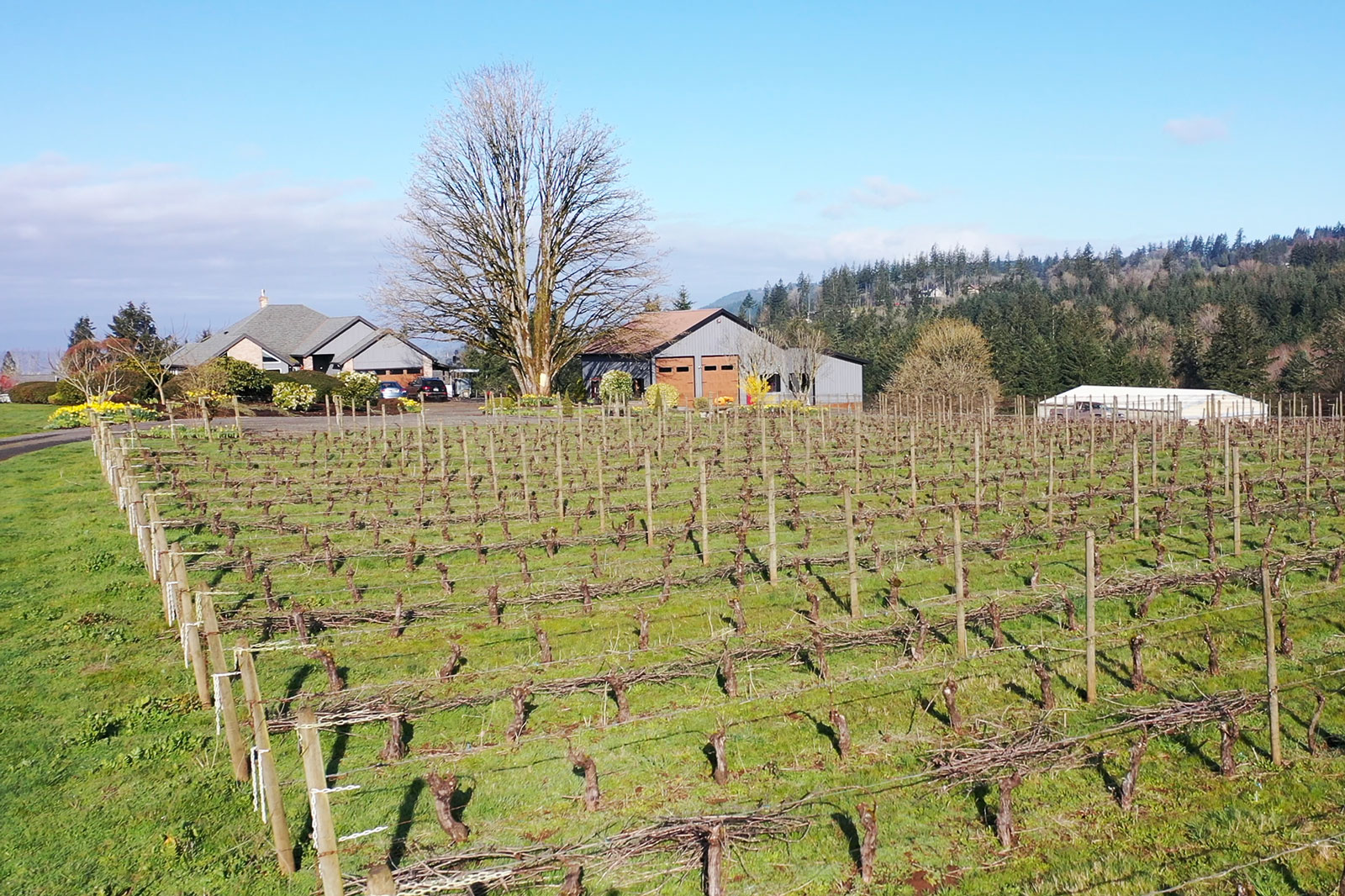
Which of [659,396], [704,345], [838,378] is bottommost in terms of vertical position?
[659,396]

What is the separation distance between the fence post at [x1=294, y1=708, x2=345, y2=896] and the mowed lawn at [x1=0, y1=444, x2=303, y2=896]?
138 cm

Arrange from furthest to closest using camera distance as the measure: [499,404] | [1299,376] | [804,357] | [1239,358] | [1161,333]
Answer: [1161,333], [1239,358], [1299,376], [804,357], [499,404]

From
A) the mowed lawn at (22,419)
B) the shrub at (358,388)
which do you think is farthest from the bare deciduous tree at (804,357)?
the mowed lawn at (22,419)

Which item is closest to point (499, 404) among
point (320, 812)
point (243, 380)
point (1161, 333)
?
point (243, 380)

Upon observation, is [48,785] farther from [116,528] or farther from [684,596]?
[116,528]

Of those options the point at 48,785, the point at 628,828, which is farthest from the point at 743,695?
the point at 48,785

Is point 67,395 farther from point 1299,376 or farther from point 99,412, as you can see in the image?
point 1299,376

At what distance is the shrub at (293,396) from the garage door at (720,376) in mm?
24143

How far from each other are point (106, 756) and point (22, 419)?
110 feet

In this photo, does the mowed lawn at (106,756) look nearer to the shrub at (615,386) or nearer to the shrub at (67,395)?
the shrub at (67,395)

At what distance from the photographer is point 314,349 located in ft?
212

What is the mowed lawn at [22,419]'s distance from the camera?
32.0m

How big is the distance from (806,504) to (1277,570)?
27.7ft

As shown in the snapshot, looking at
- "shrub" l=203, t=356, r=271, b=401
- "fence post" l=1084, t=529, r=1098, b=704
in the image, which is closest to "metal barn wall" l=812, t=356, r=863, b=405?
"shrub" l=203, t=356, r=271, b=401
